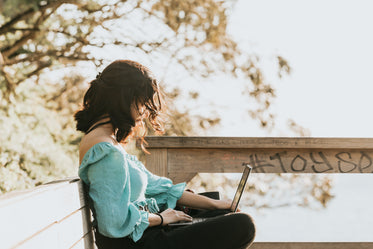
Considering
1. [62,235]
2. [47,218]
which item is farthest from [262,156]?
[47,218]

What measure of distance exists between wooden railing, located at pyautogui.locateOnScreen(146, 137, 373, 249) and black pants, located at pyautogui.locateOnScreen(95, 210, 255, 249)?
995 mm

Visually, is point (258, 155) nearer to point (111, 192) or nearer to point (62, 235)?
point (111, 192)

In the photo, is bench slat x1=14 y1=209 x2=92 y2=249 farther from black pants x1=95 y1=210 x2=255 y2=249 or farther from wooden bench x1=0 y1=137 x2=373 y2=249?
wooden bench x1=0 y1=137 x2=373 y2=249

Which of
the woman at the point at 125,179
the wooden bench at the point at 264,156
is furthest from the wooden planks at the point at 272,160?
the woman at the point at 125,179

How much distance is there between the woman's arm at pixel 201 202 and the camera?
253 cm

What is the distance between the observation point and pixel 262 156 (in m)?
3.12

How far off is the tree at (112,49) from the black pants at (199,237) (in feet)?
17.5

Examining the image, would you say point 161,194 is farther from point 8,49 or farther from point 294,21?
point 294,21

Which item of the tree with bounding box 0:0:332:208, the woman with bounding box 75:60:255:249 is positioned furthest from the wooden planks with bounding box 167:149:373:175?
the tree with bounding box 0:0:332:208

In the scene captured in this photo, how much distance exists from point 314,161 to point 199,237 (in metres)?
1.29

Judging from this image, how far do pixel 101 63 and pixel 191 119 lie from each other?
5.74 feet

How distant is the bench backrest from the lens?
1137mm

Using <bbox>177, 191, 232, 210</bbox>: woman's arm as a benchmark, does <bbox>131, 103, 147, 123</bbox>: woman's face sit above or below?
above

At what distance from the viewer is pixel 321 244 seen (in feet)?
10.4
